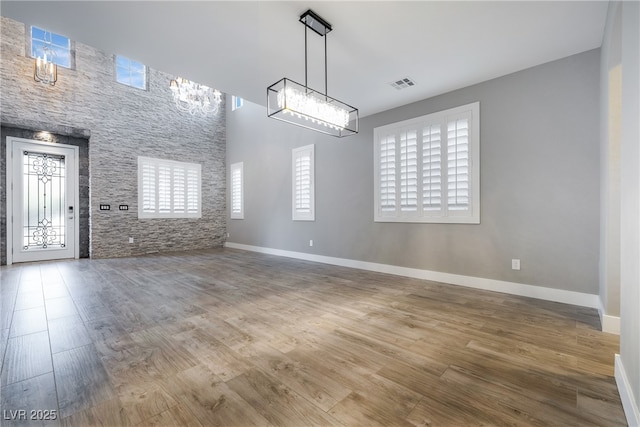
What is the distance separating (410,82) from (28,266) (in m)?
7.59

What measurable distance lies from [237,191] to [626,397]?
7935 millimetres

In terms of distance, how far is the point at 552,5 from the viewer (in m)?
2.32

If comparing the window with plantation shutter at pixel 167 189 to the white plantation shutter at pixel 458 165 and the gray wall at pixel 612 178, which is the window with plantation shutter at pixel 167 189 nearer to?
the white plantation shutter at pixel 458 165

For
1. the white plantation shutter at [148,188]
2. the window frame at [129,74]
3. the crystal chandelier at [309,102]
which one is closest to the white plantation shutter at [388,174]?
the crystal chandelier at [309,102]

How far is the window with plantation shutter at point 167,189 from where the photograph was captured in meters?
6.92

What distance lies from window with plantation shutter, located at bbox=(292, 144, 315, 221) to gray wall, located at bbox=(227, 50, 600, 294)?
97 cm

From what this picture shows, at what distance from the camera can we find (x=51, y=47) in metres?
5.72

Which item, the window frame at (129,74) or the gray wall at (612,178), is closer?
the gray wall at (612,178)

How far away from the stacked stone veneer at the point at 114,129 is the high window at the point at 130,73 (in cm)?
18

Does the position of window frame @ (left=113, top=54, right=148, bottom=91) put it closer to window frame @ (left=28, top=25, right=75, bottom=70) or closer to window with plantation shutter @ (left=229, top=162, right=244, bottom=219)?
window frame @ (left=28, top=25, right=75, bottom=70)

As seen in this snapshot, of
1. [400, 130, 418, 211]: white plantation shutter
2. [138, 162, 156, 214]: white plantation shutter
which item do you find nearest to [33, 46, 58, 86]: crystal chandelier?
[138, 162, 156, 214]: white plantation shutter

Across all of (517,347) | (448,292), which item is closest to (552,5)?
(517,347)

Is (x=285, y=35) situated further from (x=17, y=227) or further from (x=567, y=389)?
(x=17, y=227)

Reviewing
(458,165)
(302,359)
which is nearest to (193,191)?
(458,165)
